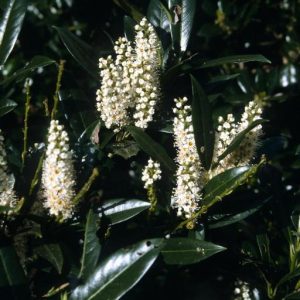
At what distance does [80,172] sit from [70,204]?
13cm

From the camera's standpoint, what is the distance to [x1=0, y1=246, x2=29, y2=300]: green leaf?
1.30 metres

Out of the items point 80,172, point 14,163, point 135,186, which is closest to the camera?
point 80,172

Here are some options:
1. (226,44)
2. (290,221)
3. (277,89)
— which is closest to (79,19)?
(226,44)

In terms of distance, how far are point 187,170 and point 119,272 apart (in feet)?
1.04

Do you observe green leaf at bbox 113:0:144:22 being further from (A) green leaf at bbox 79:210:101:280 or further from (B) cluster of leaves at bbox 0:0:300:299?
(A) green leaf at bbox 79:210:101:280

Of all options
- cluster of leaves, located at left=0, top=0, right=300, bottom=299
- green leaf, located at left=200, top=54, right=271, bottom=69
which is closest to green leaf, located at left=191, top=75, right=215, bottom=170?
cluster of leaves, located at left=0, top=0, right=300, bottom=299

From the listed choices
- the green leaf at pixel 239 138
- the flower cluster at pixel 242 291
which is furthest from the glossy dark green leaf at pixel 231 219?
the flower cluster at pixel 242 291

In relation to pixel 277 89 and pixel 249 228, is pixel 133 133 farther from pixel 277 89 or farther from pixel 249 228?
pixel 277 89

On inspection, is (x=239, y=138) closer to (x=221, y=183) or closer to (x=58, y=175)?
(x=221, y=183)

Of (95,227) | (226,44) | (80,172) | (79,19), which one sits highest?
(79,19)

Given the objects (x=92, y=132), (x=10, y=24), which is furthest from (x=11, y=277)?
(x=10, y=24)

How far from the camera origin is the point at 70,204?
1.45m

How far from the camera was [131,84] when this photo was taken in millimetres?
1546

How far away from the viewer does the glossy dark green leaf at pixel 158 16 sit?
1.89m
